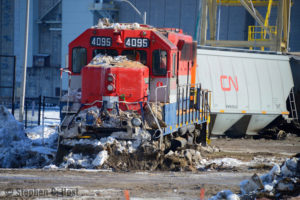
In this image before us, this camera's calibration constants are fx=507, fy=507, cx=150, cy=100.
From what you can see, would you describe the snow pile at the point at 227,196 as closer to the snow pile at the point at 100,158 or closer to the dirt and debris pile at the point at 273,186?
the dirt and debris pile at the point at 273,186

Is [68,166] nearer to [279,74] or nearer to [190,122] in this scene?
[190,122]

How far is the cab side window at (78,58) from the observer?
1430 cm

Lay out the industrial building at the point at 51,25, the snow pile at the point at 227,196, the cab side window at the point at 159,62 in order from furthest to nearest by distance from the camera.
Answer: the industrial building at the point at 51,25, the cab side window at the point at 159,62, the snow pile at the point at 227,196

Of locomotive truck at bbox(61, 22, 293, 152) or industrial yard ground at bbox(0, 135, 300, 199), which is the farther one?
locomotive truck at bbox(61, 22, 293, 152)

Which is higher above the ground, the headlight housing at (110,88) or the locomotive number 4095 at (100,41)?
the locomotive number 4095 at (100,41)

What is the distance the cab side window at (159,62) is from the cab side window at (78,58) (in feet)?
6.51

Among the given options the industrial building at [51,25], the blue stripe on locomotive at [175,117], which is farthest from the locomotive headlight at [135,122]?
the industrial building at [51,25]

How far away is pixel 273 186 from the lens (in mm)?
9109

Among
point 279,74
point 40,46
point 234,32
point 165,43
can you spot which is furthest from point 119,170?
point 40,46

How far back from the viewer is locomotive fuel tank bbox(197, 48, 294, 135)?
2238 cm

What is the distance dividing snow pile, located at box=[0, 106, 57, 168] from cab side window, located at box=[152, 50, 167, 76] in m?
3.67

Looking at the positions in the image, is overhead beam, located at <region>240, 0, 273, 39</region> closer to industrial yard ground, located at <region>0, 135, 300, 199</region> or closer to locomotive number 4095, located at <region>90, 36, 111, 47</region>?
industrial yard ground, located at <region>0, 135, 300, 199</region>

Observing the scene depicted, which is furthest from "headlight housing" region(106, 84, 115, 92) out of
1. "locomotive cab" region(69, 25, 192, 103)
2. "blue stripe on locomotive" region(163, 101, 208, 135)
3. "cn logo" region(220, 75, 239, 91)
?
"cn logo" region(220, 75, 239, 91)

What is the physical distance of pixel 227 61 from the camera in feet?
76.0
